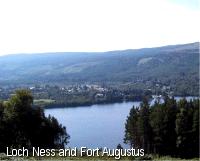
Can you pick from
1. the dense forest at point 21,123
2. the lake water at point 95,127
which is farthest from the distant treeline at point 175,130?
the lake water at point 95,127

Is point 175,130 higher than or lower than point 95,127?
higher

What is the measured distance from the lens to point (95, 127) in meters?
140

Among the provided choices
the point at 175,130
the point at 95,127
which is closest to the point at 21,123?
the point at 175,130

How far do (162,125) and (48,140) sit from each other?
47.7 ft

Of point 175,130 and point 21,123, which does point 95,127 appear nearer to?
point 175,130

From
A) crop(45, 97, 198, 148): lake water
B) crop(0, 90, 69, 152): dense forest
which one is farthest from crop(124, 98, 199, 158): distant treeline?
crop(45, 97, 198, 148): lake water

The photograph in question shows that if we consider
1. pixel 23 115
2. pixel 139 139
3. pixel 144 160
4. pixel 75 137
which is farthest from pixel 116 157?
pixel 75 137

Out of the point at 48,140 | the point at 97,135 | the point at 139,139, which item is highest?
the point at 48,140

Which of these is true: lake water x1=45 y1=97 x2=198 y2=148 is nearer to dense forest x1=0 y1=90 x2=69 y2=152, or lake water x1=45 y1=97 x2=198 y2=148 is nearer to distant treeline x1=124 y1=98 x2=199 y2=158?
distant treeline x1=124 y1=98 x2=199 y2=158

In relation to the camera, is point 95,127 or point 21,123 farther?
point 95,127

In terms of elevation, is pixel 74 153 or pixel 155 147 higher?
pixel 74 153

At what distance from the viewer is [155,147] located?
178 feet

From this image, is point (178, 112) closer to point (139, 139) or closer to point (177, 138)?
point (177, 138)

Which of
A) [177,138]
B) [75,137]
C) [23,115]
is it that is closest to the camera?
[23,115]
